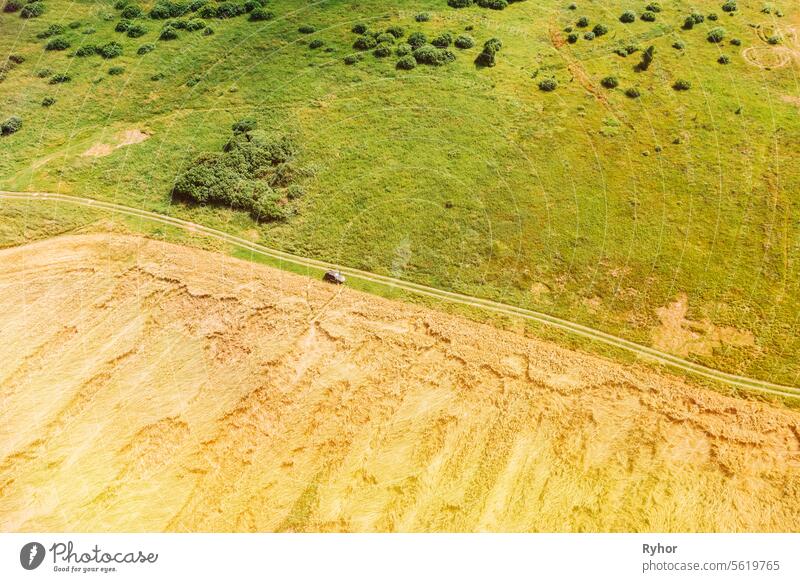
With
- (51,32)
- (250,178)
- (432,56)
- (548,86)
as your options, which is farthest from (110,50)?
(548,86)

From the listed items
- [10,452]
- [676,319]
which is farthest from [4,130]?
[676,319]

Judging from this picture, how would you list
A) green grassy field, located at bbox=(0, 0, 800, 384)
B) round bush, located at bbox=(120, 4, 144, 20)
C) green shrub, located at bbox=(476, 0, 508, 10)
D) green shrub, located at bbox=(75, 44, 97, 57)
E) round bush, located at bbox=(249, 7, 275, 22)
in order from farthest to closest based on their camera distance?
round bush, located at bbox=(120, 4, 144, 20)
green shrub, located at bbox=(476, 0, 508, 10)
round bush, located at bbox=(249, 7, 275, 22)
green shrub, located at bbox=(75, 44, 97, 57)
green grassy field, located at bbox=(0, 0, 800, 384)

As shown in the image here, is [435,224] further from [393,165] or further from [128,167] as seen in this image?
[128,167]

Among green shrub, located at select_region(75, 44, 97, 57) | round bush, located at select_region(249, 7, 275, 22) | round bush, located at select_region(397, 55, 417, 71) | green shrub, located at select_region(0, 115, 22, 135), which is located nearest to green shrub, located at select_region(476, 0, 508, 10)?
round bush, located at select_region(397, 55, 417, 71)

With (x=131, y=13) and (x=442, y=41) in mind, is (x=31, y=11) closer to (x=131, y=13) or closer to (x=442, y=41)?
(x=131, y=13)

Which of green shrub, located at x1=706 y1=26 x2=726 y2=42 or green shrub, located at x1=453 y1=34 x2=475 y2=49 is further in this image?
green shrub, located at x1=453 y1=34 x2=475 y2=49

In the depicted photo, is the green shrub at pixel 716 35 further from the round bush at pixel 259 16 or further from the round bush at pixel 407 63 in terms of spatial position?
the round bush at pixel 259 16

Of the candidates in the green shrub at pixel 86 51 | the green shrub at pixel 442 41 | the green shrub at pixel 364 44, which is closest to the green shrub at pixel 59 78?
the green shrub at pixel 86 51

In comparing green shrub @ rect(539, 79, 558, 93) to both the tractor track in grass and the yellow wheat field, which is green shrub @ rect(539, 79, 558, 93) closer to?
the tractor track in grass
